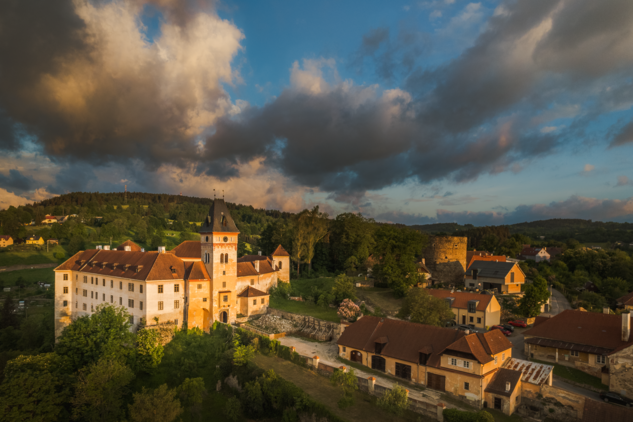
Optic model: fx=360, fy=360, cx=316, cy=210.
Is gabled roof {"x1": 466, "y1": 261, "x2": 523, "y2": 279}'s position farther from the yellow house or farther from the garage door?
the yellow house

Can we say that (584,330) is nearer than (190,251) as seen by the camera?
Yes

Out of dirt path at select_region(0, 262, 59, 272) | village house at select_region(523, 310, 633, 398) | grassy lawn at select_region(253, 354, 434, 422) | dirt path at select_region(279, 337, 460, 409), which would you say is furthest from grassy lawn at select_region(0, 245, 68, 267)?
village house at select_region(523, 310, 633, 398)

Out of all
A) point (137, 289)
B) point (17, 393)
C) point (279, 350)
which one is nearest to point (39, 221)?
point (137, 289)

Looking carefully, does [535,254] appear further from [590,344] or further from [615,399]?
[615,399]

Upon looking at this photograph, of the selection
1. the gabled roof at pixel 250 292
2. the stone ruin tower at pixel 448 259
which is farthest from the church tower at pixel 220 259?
the stone ruin tower at pixel 448 259

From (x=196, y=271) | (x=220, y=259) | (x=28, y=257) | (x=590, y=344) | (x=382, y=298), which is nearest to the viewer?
(x=590, y=344)

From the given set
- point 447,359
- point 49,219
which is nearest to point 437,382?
point 447,359
